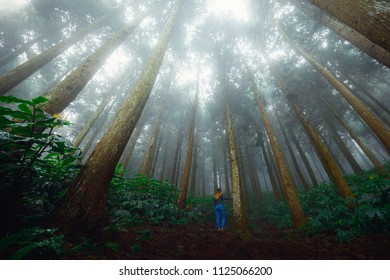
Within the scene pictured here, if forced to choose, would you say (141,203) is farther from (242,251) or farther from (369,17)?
(369,17)

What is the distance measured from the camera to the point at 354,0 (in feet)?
6.89

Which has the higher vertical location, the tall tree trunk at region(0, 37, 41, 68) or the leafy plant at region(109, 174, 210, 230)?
the tall tree trunk at region(0, 37, 41, 68)

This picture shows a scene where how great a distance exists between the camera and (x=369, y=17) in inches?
77.4

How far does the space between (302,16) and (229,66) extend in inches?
198

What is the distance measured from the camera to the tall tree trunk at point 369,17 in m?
1.86

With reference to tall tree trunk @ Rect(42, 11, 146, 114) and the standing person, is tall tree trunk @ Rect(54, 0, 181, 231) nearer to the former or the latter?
tall tree trunk @ Rect(42, 11, 146, 114)

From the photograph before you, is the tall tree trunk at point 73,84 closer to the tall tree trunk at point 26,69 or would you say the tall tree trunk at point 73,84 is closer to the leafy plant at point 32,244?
the leafy plant at point 32,244

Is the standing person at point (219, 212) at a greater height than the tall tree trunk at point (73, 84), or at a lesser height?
lesser

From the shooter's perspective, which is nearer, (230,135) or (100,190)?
(100,190)

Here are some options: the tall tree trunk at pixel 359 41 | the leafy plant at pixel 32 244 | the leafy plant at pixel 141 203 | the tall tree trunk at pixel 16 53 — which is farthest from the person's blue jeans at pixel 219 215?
the tall tree trunk at pixel 16 53

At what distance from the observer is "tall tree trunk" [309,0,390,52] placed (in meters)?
1.86

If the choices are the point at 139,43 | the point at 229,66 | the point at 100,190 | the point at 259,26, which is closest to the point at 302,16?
the point at 259,26

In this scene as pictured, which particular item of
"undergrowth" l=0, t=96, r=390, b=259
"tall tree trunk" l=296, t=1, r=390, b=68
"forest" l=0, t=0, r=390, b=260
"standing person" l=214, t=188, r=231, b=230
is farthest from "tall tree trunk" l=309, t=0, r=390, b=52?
"standing person" l=214, t=188, r=231, b=230

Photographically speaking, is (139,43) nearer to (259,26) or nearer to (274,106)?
(259,26)
